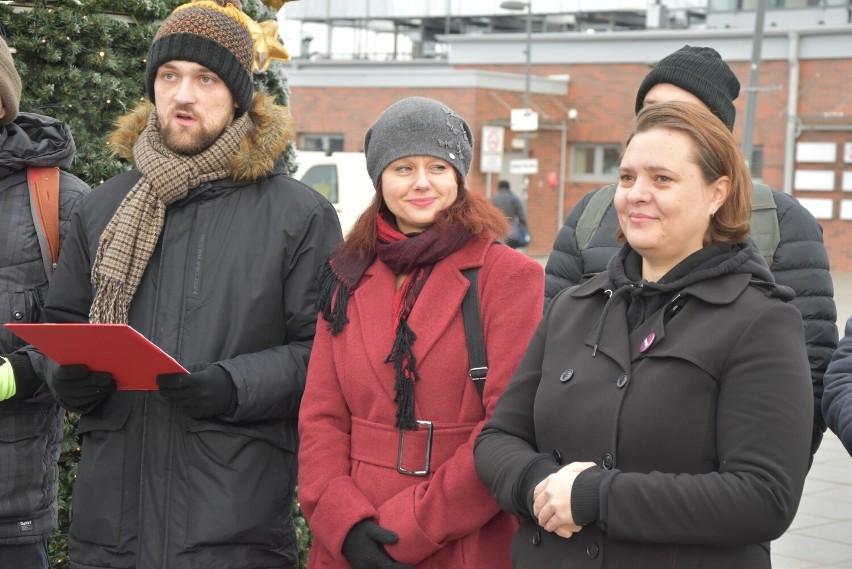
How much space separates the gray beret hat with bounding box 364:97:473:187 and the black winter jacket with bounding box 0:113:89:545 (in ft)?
3.94

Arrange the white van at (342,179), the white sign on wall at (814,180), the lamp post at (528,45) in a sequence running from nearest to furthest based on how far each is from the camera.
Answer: the white van at (342,179) < the white sign on wall at (814,180) < the lamp post at (528,45)

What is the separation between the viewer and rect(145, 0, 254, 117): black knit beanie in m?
3.71

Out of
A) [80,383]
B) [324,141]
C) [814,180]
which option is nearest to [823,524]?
[80,383]

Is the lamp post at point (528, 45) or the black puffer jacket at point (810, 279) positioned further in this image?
the lamp post at point (528, 45)

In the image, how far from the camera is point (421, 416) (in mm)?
3293

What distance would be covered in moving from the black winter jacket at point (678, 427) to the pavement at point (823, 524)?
388 cm

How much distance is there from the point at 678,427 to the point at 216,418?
144 cm

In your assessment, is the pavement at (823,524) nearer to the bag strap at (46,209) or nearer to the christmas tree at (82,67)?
the christmas tree at (82,67)

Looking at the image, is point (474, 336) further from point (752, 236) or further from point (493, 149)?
point (493, 149)

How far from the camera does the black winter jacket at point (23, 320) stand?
3.94m

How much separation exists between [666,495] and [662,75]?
1.83 m

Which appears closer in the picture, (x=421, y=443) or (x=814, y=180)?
(x=421, y=443)

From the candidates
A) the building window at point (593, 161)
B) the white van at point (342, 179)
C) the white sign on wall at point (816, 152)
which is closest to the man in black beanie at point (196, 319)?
the white van at point (342, 179)

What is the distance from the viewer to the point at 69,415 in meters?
4.79
